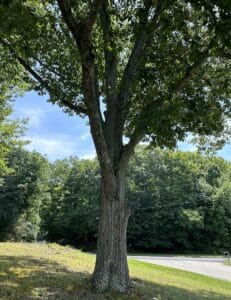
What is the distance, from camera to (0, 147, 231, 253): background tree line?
138ft

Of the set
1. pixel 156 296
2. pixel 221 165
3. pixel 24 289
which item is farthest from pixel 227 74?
pixel 221 165

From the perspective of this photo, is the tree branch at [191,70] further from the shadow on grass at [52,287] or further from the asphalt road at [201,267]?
the asphalt road at [201,267]

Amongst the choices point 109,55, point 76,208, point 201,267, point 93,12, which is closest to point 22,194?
point 76,208

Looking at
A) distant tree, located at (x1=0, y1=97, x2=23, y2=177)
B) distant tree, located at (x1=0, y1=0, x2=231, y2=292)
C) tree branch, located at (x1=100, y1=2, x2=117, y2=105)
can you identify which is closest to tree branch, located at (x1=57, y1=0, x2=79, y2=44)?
distant tree, located at (x1=0, y1=0, x2=231, y2=292)

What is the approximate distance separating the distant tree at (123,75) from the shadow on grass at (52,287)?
15.7 inches

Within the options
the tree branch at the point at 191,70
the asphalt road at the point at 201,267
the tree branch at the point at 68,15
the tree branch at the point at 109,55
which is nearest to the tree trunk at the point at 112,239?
the tree branch at the point at 109,55

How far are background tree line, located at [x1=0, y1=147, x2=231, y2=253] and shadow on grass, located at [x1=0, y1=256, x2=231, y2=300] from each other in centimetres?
3034

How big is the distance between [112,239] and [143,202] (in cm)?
3868

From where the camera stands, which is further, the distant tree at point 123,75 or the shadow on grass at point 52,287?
the distant tree at point 123,75

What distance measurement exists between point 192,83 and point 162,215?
37.1 metres

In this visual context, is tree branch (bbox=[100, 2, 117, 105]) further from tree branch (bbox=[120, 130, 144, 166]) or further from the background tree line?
the background tree line

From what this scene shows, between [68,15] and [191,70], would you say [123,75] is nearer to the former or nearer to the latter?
[191,70]

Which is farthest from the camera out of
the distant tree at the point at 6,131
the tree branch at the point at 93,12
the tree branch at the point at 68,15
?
the distant tree at the point at 6,131

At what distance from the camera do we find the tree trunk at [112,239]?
8281mm
